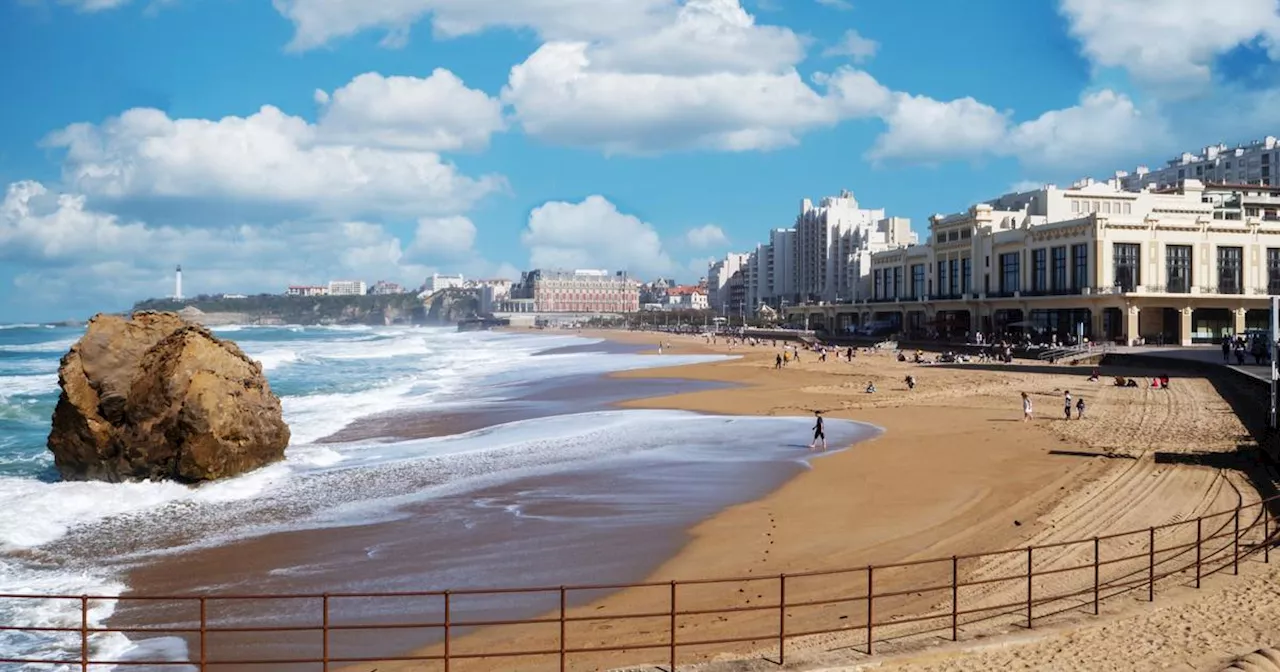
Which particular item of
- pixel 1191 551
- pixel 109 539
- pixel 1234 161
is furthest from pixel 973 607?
pixel 1234 161

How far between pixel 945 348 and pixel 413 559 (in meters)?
50.0

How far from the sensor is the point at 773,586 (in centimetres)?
991

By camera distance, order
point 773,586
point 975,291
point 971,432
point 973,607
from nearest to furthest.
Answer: point 973,607 → point 773,586 → point 971,432 → point 975,291

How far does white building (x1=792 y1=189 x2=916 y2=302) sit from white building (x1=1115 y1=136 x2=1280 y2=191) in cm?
2965

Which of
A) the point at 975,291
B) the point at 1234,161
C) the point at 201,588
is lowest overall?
the point at 201,588

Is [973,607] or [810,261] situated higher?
[810,261]

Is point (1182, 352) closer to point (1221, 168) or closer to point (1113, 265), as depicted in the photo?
point (1113, 265)

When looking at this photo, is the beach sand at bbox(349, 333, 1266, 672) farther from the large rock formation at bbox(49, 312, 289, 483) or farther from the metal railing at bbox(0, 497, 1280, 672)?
the large rock formation at bbox(49, 312, 289, 483)

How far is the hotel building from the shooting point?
49469 millimetres

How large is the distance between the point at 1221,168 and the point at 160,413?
5129 inches

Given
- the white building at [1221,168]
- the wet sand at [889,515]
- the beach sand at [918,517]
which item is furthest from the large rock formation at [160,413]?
the white building at [1221,168]

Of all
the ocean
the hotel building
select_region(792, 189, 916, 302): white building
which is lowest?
the ocean

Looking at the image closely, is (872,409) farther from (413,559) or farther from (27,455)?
(27,455)

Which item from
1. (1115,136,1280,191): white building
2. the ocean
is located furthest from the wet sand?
(1115,136,1280,191): white building
